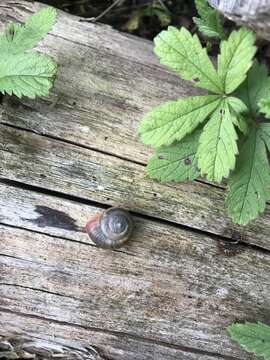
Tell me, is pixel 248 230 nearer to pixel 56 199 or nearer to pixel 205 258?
pixel 205 258

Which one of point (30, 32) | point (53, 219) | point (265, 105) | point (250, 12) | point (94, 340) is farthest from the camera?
point (94, 340)

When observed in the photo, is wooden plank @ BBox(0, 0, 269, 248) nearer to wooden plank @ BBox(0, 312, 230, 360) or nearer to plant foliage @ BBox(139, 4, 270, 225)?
plant foliage @ BBox(139, 4, 270, 225)

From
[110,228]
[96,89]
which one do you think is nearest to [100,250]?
[110,228]

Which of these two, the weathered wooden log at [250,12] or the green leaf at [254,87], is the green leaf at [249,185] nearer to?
the green leaf at [254,87]

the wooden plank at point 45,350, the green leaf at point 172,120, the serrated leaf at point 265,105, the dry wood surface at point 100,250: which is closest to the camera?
the serrated leaf at point 265,105

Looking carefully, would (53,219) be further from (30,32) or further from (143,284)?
(30,32)

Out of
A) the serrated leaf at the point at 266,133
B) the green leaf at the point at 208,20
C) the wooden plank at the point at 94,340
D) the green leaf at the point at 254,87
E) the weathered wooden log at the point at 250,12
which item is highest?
the green leaf at the point at 208,20

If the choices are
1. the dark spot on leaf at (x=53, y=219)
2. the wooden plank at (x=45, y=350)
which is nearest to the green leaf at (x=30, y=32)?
the dark spot on leaf at (x=53, y=219)
